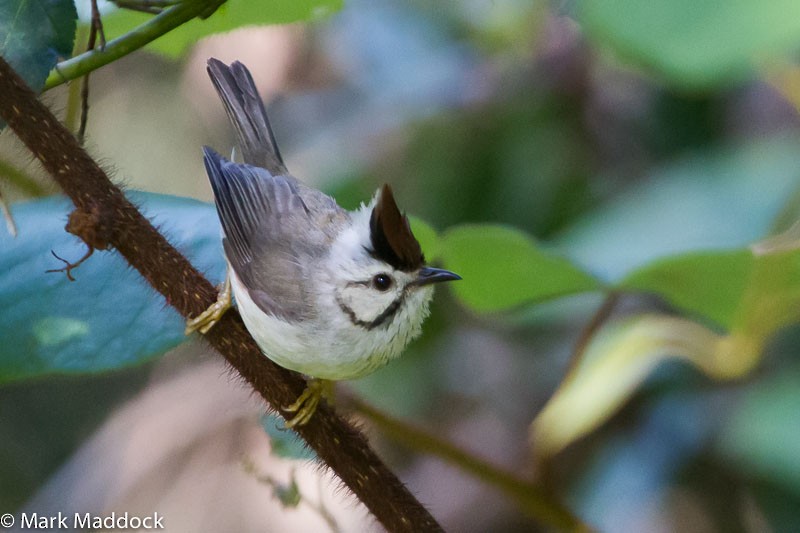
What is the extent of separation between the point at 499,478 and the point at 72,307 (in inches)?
41.3

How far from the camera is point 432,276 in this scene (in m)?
1.91

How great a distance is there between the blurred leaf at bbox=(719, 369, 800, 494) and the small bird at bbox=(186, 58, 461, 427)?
1.04 m

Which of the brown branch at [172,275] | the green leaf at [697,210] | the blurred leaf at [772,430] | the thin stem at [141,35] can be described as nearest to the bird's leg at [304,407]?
the brown branch at [172,275]

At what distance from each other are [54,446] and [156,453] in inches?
20.0

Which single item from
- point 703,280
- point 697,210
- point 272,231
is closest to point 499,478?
point 703,280

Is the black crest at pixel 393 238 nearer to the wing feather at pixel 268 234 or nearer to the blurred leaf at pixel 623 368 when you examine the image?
the wing feather at pixel 268 234

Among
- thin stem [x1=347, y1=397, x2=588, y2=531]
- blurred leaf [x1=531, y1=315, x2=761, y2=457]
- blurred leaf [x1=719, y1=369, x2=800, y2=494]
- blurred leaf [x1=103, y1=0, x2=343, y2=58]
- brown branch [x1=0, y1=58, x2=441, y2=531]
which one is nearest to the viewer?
brown branch [x1=0, y1=58, x2=441, y2=531]

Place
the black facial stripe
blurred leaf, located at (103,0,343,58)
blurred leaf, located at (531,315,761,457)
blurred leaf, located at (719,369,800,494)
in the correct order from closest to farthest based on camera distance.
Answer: blurred leaf, located at (103,0,343,58), the black facial stripe, blurred leaf, located at (531,315,761,457), blurred leaf, located at (719,369,800,494)

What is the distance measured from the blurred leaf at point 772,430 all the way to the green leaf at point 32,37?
1.93 metres

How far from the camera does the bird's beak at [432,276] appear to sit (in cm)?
186

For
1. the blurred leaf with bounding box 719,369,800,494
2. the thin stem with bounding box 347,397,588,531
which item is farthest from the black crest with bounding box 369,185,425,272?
the blurred leaf with bounding box 719,369,800,494

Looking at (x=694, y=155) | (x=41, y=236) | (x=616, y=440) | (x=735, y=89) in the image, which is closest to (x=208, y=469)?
(x=616, y=440)

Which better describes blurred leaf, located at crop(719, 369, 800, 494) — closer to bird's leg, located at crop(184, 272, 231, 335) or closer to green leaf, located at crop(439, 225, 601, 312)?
green leaf, located at crop(439, 225, 601, 312)

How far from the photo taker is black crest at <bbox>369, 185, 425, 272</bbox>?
1.73 m
